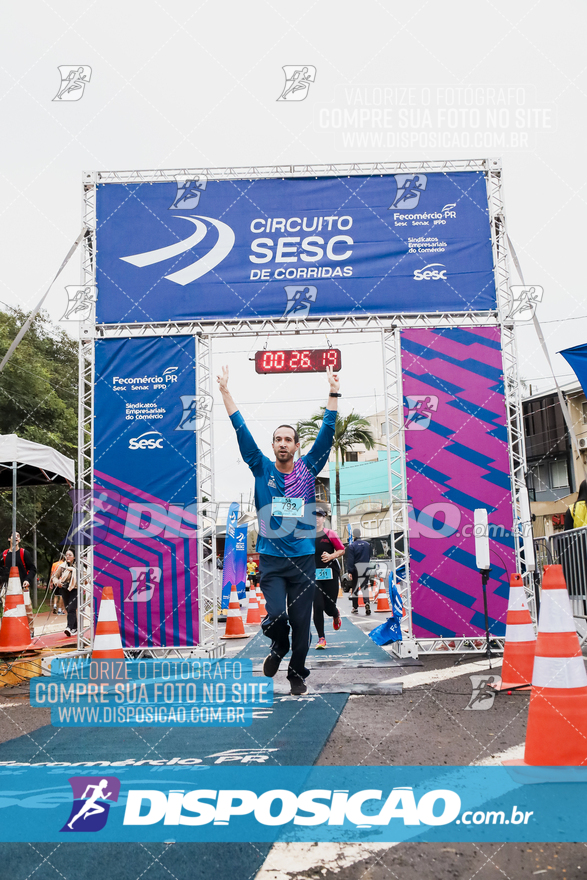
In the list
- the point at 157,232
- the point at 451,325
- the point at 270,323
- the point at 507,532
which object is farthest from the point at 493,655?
the point at 157,232

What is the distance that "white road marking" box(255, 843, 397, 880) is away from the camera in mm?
2604

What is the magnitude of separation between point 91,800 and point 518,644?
3985 mm

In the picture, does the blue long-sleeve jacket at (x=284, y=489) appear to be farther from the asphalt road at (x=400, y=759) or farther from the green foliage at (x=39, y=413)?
the green foliage at (x=39, y=413)

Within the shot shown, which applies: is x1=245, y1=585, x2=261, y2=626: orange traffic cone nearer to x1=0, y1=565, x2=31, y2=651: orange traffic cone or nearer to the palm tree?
x1=0, y1=565, x2=31, y2=651: orange traffic cone

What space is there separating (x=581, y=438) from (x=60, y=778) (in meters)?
32.8

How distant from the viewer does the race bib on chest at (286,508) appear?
6.01 m

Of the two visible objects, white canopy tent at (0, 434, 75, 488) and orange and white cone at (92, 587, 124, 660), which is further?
white canopy tent at (0, 434, 75, 488)

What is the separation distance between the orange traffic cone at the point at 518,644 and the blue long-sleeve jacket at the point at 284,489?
172cm

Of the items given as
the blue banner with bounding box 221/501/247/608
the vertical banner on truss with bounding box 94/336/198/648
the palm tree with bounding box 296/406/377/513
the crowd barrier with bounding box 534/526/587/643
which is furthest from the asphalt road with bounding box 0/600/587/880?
the palm tree with bounding box 296/406/377/513

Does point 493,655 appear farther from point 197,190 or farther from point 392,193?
point 197,190

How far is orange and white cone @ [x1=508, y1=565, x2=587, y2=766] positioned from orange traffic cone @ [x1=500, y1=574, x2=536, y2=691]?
2.16 meters

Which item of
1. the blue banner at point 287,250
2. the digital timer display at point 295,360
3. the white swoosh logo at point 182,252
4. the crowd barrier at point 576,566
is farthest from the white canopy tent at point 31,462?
the crowd barrier at point 576,566

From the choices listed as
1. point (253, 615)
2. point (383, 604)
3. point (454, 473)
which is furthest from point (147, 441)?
point (383, 604)

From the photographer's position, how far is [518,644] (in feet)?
20.4
